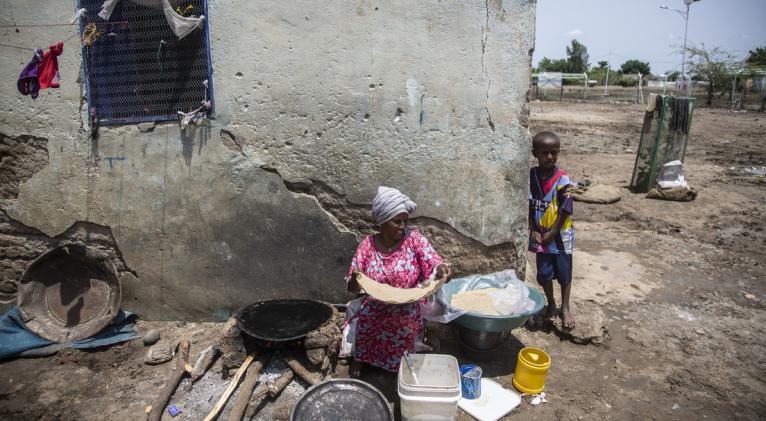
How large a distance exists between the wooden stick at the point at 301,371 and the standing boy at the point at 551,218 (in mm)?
1910

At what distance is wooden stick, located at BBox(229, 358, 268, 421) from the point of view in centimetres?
254

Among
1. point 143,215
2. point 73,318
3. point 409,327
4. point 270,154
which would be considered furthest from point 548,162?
point 73,318

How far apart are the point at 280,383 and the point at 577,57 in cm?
5998

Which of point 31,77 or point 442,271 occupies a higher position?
point 31,77

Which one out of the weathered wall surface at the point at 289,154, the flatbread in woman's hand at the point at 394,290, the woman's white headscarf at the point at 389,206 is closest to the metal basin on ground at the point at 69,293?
the weathered wall surface at the point at 289,154

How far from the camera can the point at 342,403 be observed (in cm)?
246

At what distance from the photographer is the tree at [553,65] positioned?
47750mm

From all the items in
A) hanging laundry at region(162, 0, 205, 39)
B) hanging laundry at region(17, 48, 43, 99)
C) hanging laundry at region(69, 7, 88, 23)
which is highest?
hanging laundry at region(69, 7, 88, 23)

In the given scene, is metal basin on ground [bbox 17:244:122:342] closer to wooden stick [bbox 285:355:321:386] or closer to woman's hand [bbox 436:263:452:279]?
wooden stick [bbox 285:355:321:386]

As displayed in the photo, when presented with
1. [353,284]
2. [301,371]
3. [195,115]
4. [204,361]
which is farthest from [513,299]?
[195,115]

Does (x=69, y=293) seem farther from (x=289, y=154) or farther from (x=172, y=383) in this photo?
(x=289, y=154)

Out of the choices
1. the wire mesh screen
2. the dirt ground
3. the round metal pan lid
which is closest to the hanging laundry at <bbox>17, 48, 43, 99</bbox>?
the wire mesh screen

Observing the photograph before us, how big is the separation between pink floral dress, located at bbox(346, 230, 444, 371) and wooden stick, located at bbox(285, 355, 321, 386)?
34 centimetres

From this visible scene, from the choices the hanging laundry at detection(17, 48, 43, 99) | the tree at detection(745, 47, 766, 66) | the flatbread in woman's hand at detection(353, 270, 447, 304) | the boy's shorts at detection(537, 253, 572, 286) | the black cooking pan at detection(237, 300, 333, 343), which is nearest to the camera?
the flatbread in woman's hand at detection(353, 270, 447, 304)
